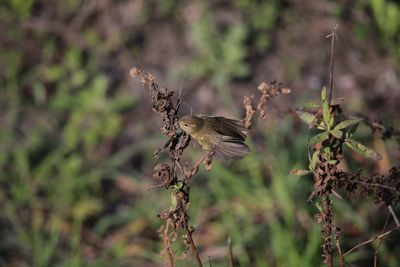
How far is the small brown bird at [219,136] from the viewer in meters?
1.87

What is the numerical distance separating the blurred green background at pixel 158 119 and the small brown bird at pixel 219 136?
4.36ft

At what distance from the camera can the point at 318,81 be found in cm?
455

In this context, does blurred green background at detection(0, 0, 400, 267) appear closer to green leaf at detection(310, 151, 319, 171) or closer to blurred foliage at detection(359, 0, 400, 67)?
blurred foliage at detection(359, 0, 400, 67)

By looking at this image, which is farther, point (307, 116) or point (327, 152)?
point (307, 116)

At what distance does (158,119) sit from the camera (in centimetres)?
448

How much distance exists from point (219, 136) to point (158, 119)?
2577 millimetres

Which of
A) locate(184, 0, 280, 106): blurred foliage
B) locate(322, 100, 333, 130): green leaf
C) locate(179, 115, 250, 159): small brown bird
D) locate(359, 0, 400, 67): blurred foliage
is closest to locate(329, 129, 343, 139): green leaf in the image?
locate(322, 100, 333, 130): green leaf

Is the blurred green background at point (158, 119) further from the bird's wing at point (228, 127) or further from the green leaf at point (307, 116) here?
the green leaf at point (307, 116)

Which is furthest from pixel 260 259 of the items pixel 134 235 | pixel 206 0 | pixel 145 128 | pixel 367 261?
pixel 206 0

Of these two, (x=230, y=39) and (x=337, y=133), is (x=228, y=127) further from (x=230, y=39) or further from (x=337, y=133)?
(x=230, y=39)

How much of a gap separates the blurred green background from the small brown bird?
133 centimetres

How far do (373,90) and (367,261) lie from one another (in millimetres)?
1469

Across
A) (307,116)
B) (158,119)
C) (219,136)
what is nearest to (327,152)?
(307,116)

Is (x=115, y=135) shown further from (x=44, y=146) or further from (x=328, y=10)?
(x=328, y=10)
